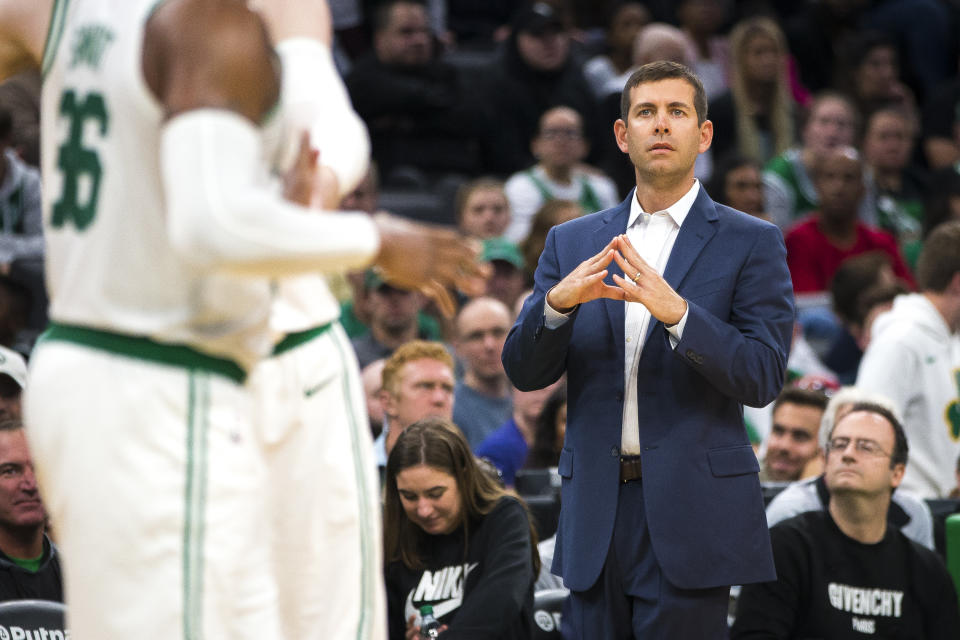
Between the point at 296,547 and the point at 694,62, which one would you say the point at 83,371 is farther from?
the point at 694,62

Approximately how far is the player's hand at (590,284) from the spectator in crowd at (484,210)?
16.7 feet

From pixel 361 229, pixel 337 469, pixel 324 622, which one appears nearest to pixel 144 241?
pixel 361 229

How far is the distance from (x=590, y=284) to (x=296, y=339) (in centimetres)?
94

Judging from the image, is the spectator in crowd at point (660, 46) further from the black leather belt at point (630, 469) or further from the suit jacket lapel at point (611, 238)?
the black leather belt at point (630, 469)

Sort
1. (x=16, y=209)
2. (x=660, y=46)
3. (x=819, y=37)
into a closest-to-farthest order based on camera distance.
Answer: (x=16, y=209), (x=660, y=46), (x=819, y=37)

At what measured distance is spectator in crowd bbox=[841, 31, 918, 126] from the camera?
1148cm

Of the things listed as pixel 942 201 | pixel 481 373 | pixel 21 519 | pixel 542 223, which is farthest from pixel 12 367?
pixel 942 201

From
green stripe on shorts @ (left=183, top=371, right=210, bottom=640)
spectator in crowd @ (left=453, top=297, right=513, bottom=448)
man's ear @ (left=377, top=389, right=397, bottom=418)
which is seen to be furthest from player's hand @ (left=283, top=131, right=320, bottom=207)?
spectator in crowd @ (left=453, top=297, right=513, bottom=448)

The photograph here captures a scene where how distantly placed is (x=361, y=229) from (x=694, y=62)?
870 centimetres

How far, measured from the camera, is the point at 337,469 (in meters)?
2.69

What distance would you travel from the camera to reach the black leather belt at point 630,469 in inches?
144

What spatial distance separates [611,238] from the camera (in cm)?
381

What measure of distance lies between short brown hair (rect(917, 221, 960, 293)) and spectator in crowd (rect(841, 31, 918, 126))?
4.79m

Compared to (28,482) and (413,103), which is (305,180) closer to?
(28,482)
